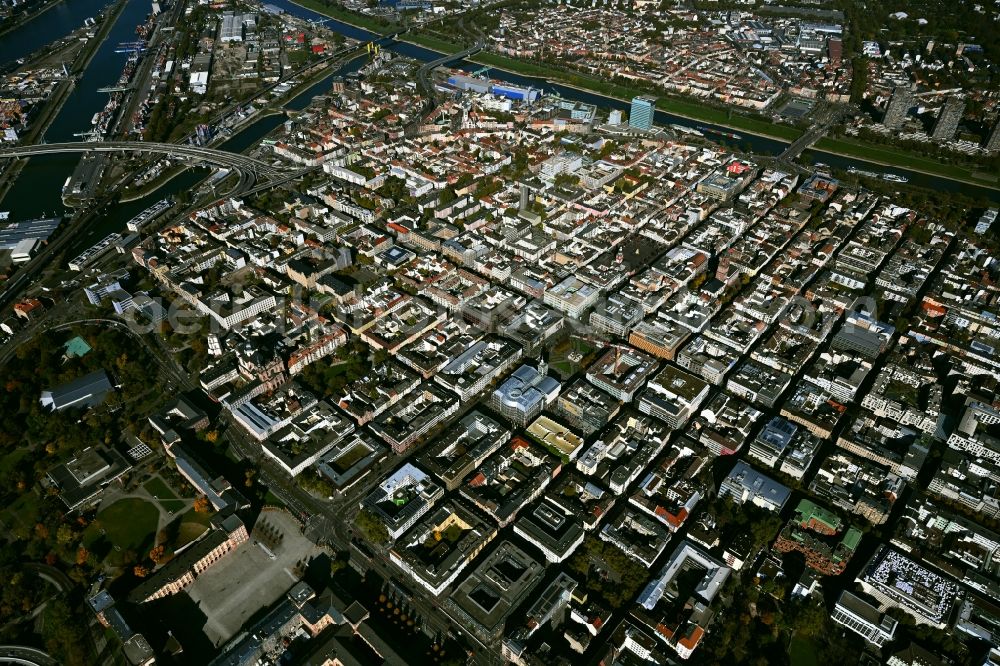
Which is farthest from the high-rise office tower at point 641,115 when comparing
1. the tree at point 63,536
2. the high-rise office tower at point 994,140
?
the tree at point 63,536

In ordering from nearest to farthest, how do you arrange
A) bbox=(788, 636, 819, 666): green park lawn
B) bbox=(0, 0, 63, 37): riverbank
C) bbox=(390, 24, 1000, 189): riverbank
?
bbox=(788, 636, 819, 666): green park lawn → bbox=(390, 24, 1000, 189): riverbank → bbox=(0, 0, 63, 37): riverbank

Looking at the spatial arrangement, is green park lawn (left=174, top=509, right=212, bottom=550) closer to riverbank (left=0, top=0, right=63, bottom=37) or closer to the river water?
the river water

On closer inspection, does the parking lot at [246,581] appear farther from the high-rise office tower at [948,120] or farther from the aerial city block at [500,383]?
the high-rise office tower at [948,120]

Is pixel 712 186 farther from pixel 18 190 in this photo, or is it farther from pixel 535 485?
pixel 18 190

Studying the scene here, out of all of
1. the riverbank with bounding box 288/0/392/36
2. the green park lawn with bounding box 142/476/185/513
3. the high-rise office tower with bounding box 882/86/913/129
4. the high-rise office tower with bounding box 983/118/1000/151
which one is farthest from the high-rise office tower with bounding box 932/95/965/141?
the green park lawn with bounding box 142/476/185/513

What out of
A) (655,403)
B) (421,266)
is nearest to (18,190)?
(421,266)

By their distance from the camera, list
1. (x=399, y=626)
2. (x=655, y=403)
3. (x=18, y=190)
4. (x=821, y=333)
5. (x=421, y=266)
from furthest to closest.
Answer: (x=18, y=190) → (x=421, y=266) → (x=821, y=333) → (x=655, y=403) → (x=399, y=626)

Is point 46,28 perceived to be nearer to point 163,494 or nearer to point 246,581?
point 163,494

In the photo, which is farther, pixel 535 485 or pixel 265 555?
pixel 535 485
